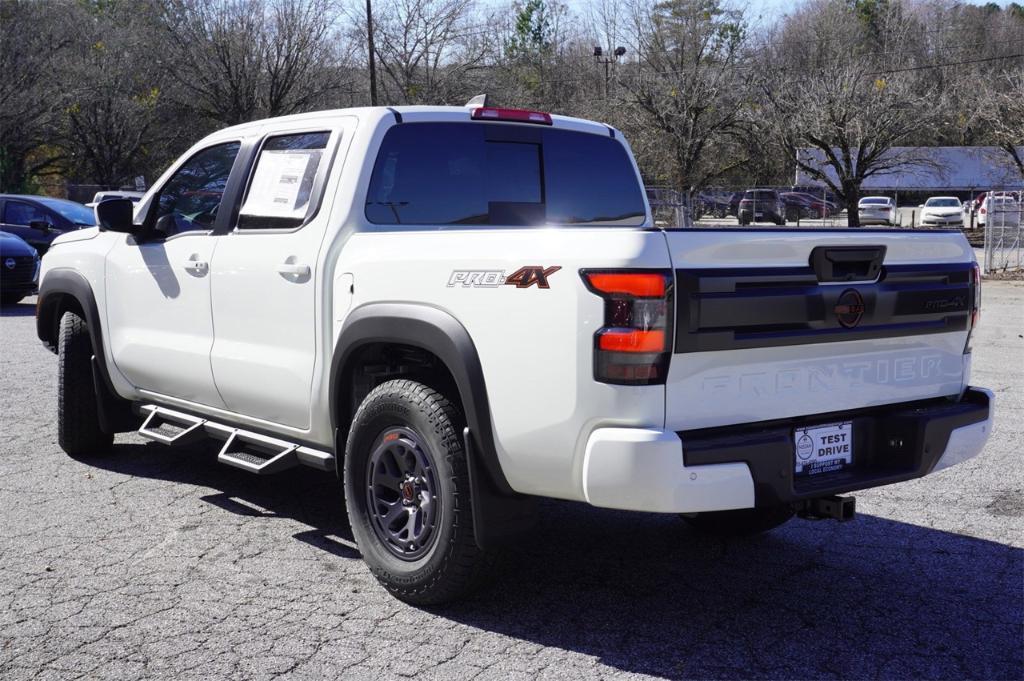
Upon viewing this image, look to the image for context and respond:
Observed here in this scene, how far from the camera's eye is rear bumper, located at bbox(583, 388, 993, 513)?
11.2ft

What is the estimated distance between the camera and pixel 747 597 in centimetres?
434

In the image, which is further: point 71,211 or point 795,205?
point 795,205

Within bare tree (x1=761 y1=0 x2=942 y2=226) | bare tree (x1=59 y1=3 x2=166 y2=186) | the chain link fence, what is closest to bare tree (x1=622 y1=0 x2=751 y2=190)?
bare tree (x1=761 y1=0 x2=942 y2=226)

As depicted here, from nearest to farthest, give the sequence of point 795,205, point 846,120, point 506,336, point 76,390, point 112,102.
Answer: point 506,336 → point 76,390 → point 846,120 → point 112,102 → point 795,205

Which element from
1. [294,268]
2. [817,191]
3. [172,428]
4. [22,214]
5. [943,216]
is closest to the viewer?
[294,268]

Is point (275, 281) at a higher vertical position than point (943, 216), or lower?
higher

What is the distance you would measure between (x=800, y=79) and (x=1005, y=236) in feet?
54.9

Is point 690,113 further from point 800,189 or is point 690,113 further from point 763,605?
point 763,605

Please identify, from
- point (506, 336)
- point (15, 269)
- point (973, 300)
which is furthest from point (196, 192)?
point (15, 269)

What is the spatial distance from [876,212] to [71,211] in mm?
31961

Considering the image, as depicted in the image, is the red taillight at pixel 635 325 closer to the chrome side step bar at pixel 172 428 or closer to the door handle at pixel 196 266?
the door handle at pixel 196 266

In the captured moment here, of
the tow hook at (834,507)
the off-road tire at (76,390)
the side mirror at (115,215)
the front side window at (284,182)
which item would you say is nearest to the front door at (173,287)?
the side mirror at (115,215)

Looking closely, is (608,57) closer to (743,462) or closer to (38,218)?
(38,218)

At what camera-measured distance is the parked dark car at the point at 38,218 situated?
58.9 ft
